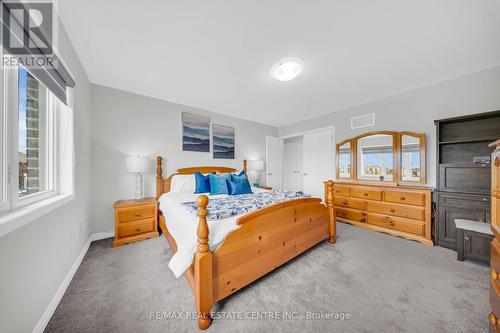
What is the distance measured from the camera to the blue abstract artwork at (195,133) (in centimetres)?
348

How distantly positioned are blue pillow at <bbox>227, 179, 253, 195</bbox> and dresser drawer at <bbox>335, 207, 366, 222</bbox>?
1971mm

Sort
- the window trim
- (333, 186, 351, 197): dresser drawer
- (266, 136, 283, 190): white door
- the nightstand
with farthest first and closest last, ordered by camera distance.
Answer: (266, 136, 283, 190): white door → (333, 186, 351, 197): dresser drawer → the nightstand → the window trim

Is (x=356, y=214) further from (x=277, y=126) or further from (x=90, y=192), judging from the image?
(x=90, y=192)

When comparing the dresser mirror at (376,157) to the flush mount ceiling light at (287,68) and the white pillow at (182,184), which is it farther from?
the white pillow at (182,184)

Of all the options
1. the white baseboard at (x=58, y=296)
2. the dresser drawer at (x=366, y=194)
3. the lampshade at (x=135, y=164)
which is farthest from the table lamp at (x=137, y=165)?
the dresser drawer at (x=366, y=194)

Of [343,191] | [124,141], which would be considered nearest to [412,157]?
[343,191]

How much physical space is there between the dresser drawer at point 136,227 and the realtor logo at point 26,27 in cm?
214

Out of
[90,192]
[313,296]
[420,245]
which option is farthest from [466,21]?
[90,192]

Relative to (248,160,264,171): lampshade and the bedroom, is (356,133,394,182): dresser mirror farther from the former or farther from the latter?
(248,160,264,171): lampshade

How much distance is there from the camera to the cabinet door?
2.17 metres

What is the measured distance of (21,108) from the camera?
1169 millimetres

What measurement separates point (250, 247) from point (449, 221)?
2821 millimetres

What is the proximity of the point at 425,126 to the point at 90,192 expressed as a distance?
17.8 ft

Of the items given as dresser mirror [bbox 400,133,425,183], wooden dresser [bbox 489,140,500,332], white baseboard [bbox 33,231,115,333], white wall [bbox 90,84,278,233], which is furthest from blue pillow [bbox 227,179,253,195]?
dresser mirror [bbox 400,133,425,183]
